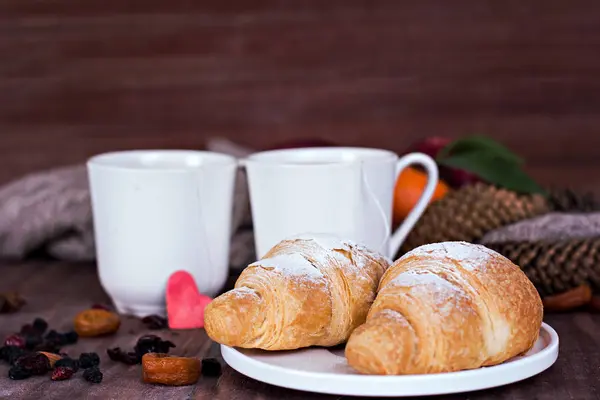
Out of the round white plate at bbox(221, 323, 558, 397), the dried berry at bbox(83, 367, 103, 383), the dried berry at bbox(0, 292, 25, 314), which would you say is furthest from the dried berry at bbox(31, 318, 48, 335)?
Answer: the round white plate at bbox(221, 323, 558, 397)

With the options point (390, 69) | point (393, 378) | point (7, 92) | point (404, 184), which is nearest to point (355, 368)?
point (393, 378)

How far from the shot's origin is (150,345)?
998 mm

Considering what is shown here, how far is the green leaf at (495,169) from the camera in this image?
1510 mm

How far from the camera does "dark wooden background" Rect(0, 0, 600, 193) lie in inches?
82.4

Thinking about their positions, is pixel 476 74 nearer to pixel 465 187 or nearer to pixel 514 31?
pixel 514 31

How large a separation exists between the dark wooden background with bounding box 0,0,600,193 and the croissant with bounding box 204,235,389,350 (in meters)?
1.21

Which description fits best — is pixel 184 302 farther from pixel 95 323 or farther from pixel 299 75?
pixel 299 75

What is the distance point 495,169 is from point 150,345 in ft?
2.42

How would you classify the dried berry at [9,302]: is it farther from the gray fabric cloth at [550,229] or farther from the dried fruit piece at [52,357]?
the gray fabric cloth at [550,229]

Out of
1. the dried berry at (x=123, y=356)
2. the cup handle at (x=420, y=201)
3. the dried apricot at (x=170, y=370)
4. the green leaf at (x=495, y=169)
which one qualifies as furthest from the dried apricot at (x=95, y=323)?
the green leaf at (x=495, y=169)

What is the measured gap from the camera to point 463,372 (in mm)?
784

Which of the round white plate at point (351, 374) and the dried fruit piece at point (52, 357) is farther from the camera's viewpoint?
the dried fruit piece at point (52, 357)

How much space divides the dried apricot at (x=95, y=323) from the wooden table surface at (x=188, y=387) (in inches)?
0.5

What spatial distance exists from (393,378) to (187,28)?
4.88ft
